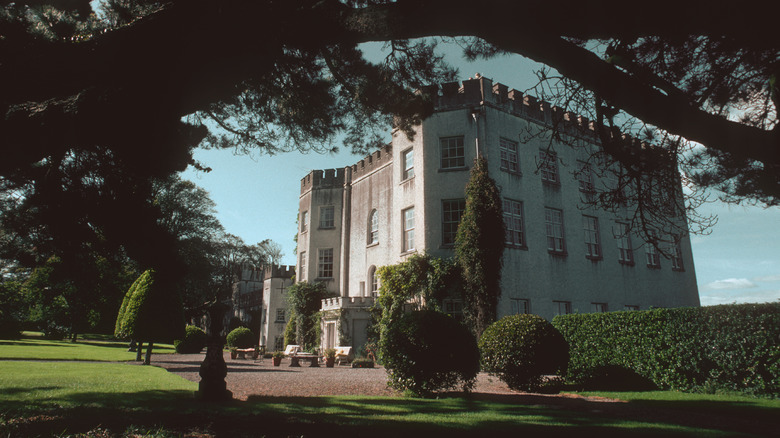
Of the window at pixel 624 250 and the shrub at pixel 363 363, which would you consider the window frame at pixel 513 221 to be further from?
the shrub at pixel 363 363

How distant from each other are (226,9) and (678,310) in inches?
469

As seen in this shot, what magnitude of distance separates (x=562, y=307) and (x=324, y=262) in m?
14.5

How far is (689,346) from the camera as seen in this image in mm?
10922

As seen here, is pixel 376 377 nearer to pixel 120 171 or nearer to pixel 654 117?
pixel 120 171

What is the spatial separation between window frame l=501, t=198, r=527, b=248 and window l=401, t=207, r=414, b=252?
14.1 ft

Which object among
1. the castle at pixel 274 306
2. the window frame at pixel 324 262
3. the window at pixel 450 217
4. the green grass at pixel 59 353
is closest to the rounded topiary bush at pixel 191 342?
the green grass at pixel 59 353

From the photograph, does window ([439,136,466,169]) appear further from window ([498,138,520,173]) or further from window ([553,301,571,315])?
window ([553,301,571,315])

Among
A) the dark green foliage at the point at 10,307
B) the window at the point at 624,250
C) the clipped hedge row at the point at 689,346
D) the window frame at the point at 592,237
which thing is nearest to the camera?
the clipped hedge row at the point at 689,346

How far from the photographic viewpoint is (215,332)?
960 cm

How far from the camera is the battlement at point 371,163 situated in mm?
25430

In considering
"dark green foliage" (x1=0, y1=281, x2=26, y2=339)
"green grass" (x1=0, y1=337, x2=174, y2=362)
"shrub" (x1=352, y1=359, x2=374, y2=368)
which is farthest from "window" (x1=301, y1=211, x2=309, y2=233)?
"dark green foliage" (x1=0, y1=281, x2=26, y2=339)

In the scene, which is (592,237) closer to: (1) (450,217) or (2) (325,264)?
(1) (450,217)

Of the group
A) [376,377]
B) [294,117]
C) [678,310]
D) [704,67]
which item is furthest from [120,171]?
[678,310]

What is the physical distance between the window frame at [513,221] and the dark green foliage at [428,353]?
9.82m
